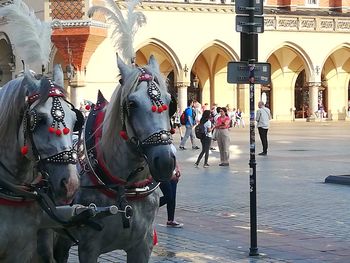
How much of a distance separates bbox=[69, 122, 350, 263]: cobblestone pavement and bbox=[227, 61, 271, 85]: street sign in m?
2.09

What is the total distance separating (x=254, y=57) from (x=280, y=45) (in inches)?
1529

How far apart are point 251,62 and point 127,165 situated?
3854mm

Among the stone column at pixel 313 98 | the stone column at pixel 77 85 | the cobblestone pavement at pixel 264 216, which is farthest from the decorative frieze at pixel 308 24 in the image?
the cobblestone pavement at pixel 264 216

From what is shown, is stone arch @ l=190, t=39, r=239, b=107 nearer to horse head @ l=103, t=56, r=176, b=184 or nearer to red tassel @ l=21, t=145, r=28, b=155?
horse head @ l=103, t=56, r=176, b=184

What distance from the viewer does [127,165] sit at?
17.9ft

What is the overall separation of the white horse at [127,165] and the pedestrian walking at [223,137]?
14903 millimetres

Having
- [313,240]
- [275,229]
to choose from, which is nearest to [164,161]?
[313,240]

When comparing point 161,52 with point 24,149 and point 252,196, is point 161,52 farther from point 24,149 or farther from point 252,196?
point 24,149

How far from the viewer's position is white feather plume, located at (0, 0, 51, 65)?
6.04 m

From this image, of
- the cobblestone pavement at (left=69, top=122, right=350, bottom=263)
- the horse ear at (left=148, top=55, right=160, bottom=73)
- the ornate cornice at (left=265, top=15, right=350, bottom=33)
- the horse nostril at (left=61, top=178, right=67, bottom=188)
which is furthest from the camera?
the ornate cornice at (left=265, top=15, right=350, bottom=33)

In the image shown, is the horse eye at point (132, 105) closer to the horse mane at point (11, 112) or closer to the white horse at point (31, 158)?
the white horse at point (31, 158)

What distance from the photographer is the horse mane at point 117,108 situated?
17.2 ft

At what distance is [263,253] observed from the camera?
28.6ft

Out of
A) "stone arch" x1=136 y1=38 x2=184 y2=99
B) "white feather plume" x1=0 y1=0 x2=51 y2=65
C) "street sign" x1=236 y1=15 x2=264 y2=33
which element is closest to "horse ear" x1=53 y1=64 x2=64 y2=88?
"white feather plume" x1=0 y1=0 x2=51 y2=65
